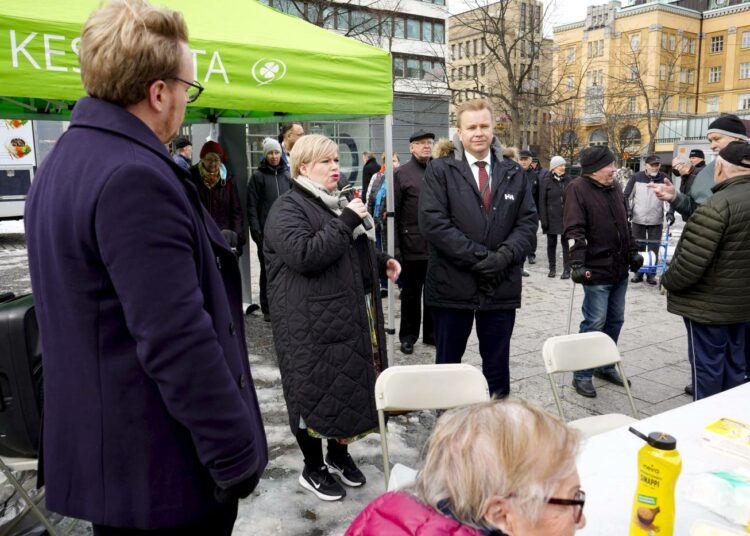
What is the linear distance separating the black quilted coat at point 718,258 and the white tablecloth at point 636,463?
1.15 meters

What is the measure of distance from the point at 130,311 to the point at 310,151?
73.2 inches

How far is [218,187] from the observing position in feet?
19.8

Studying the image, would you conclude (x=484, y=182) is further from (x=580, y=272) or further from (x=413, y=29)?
(x=413, y=29)

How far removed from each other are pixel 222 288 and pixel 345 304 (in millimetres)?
1439

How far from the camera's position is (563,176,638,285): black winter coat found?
4.43 m

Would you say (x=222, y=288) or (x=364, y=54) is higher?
(x=364, y=54)

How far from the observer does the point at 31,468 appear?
237 cm

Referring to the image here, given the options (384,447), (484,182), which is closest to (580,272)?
(484,182)

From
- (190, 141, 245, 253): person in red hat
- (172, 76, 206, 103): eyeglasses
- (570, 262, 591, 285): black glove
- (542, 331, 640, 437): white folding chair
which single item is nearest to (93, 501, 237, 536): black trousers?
(172, 76, 206, 103): eyeglasses

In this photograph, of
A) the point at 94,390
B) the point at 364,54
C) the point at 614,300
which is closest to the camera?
the point at 94,390

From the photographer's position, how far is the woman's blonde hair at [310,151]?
9.66ft

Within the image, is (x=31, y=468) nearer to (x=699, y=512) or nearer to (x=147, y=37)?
(x=147, y=37)

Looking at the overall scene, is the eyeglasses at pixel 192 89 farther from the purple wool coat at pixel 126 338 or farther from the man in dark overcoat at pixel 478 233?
the man in dark overcoat at pixel 478 233

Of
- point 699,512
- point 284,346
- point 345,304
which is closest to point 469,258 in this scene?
point 345,304
